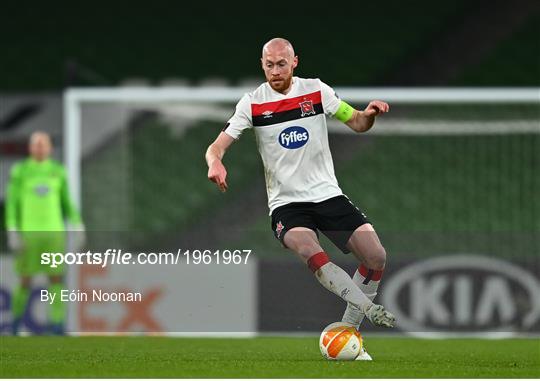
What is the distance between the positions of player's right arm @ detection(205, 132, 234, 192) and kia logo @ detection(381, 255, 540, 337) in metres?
4.08

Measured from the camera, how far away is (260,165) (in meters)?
16.1

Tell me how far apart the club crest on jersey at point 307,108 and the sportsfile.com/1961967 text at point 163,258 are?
232 centimetres

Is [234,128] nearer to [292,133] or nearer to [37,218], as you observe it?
[292,133]

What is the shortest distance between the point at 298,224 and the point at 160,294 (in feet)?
10.5

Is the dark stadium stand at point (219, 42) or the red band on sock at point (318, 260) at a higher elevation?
the dark stadium stand at point (219, 42)

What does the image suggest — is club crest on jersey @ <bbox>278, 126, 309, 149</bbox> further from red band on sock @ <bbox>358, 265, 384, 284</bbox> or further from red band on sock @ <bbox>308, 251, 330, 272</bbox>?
red band on sock @ <bbox>358, 265, 384, 284</bbox>

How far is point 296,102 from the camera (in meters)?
7.38

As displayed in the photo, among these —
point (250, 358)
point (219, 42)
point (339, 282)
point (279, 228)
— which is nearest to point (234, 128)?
point (279, 228)

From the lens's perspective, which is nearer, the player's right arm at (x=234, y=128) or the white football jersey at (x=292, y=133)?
the player's right arm at (x=234, y=128)

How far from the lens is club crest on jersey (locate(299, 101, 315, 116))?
7.37 metres

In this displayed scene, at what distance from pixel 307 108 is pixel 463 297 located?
4.02m

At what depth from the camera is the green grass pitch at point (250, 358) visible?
6504 millimetres

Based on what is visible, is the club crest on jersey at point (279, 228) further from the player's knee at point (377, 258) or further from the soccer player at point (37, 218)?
the soccer player at point (37, 218)

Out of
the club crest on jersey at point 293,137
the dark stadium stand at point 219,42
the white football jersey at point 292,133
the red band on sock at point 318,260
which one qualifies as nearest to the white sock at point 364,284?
the red band on sock at point 318,260
